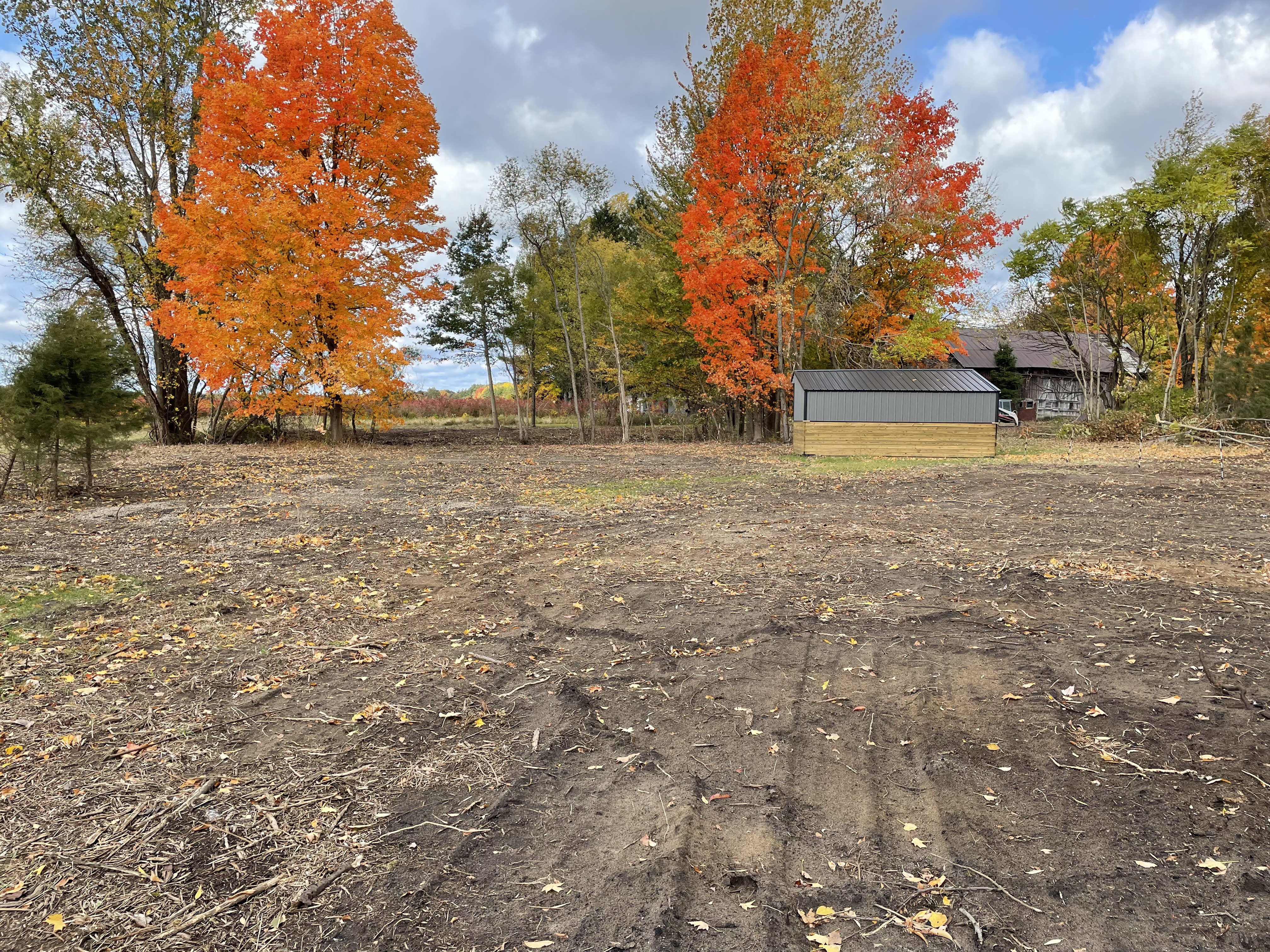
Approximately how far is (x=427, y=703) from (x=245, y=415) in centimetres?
1736

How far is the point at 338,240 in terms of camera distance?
17578mm

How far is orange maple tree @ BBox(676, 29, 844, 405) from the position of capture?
19781mm

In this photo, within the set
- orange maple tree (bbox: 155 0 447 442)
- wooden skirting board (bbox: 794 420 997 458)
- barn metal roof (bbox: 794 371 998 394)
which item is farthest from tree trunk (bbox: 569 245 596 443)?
wooden skirting board (bbox: 794 420 997 458)

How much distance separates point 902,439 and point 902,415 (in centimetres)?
63

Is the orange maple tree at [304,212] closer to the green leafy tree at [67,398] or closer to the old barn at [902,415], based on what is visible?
the green leafy tree at [67,398]

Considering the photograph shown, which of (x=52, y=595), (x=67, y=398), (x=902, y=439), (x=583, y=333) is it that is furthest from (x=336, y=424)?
(x=902, y=439)

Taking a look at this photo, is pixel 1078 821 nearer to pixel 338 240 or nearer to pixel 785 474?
pixel 785 474

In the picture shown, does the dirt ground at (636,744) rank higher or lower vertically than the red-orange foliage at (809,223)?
lower

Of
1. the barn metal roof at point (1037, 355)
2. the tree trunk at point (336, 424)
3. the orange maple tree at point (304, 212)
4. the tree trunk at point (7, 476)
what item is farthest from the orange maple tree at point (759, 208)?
the barn metal roof at point (1037, 355)

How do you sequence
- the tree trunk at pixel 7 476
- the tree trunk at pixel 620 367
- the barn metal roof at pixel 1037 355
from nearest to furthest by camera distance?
the tree trunk at pixel 7 476 < the tree trunk at pixel 620 367 < the barn metal roof at pixel 1037 355

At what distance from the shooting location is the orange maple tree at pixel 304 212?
1659cm

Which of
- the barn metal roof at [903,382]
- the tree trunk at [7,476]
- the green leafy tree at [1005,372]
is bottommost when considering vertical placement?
the tree trunk at [7,476]

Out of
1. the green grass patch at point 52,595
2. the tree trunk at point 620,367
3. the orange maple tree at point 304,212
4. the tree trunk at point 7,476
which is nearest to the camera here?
the green grass patch at point 52,595

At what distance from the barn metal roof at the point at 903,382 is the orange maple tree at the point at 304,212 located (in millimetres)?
11359
